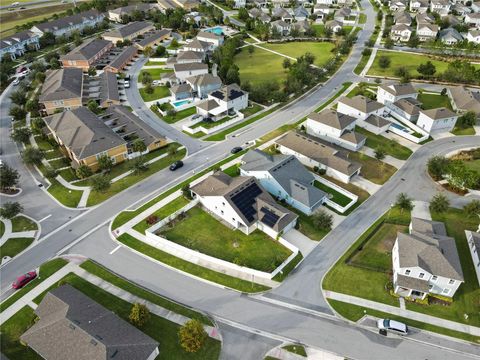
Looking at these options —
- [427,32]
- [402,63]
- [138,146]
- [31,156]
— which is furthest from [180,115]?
[427,32]

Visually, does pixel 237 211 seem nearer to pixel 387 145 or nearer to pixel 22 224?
pixel 22 224

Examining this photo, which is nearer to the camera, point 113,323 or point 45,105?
point 113,323

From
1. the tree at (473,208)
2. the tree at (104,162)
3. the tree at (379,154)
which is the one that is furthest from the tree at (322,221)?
the tree at (104,162)

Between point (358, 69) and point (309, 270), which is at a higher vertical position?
point (358, 69)

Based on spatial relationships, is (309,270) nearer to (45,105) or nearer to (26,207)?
(26,207)

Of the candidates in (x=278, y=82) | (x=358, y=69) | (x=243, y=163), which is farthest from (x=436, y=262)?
(x=358, y=69)

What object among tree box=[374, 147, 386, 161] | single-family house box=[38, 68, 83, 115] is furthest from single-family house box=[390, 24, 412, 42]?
single-family house box=[38, 68, 83, 115]
